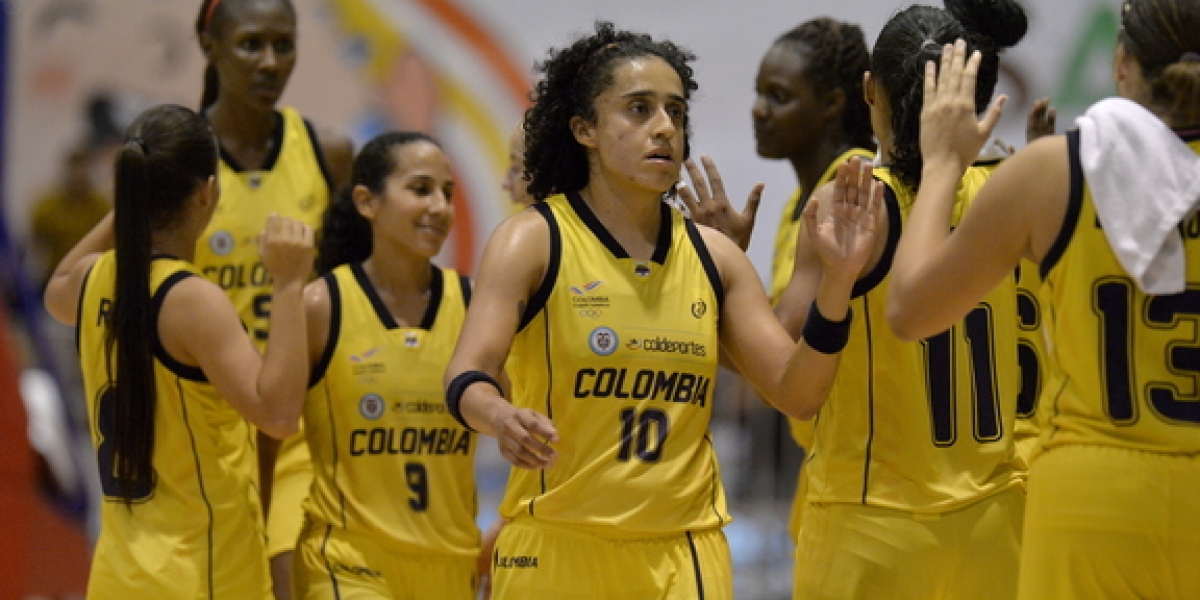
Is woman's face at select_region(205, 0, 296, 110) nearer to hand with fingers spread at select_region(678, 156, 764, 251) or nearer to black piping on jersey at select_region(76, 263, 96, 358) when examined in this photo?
black piping on jersey at select_region(76, 263, 96, 358)

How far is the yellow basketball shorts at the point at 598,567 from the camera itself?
383 cm

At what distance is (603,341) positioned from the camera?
3883 mm

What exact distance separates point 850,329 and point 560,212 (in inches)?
31.9

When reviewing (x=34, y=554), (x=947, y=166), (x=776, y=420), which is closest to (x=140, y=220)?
(x=947, y=166)

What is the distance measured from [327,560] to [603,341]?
4.86ft

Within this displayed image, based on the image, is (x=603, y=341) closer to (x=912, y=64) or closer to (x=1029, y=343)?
(x=912, y=64)

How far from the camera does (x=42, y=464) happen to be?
841 cm

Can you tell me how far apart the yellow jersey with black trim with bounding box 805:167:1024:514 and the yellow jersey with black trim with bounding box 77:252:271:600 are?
174 cm

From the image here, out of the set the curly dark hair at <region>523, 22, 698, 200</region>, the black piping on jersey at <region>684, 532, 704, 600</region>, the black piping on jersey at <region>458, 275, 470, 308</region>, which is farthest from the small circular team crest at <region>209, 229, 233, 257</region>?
the black piping on jersey at <region>684, 532, 704, 600</region>

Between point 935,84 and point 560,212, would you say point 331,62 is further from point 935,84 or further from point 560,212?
point 935,84

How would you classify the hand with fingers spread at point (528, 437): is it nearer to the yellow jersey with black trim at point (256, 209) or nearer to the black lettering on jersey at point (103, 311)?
the black lettering on jersey at point (103, 311)

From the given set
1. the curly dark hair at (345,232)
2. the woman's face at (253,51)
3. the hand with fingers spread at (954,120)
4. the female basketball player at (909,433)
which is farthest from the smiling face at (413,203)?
the hand with fingers spread at (954,120)

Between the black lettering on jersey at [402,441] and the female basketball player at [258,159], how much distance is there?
63cm

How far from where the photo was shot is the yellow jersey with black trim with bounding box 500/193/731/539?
3.86 meters
